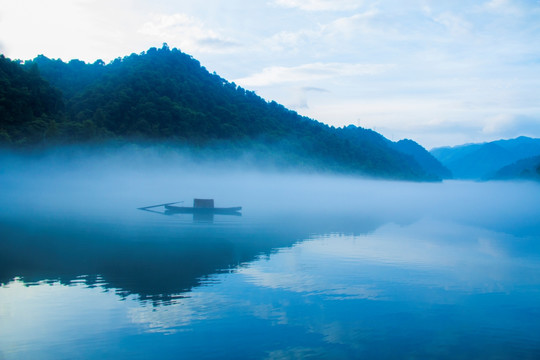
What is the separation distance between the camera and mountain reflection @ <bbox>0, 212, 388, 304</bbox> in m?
10.4

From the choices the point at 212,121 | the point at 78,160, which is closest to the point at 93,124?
the point at 78,160

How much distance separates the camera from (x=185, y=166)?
2280 inches

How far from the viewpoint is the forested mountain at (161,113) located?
157 ft

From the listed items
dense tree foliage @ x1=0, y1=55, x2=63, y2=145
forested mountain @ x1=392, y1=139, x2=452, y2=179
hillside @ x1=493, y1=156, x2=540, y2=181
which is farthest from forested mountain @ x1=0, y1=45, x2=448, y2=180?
forested mountain @ x1=392, y1=139, x2=452, y2=179

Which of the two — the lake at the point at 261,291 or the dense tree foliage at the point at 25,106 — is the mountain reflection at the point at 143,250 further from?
the dense tree foliage at the point at 25,106

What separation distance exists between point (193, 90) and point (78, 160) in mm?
25039

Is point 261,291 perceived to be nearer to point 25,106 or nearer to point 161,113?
point 25,106

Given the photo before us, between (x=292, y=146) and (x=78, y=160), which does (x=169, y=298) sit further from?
(x=292, y=146)

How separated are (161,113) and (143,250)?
46775 millimetres

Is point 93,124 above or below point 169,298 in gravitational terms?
above

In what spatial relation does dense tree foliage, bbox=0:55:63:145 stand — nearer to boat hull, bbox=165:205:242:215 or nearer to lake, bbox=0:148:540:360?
boat hull, bbox=165:205:242:215

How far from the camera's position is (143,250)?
14.3 metres

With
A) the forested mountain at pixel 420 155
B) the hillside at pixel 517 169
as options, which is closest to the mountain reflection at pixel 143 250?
the hillside at pixel 517 169

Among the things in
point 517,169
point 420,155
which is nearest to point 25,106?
point 517,169
